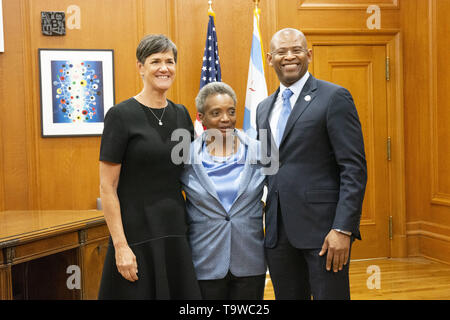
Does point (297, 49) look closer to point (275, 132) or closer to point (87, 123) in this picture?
point (275, 132)

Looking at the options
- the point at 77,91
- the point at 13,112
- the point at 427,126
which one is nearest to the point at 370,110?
the point at 427,126

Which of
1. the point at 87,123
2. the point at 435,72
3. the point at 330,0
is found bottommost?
the point at 87,123

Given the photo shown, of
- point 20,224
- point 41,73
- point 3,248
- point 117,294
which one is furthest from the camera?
point 41,73

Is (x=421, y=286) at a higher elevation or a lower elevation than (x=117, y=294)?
lower

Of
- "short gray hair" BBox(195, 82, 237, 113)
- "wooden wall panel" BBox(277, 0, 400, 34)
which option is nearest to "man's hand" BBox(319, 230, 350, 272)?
"short gray hair" BBox(195, 82, 237, 113)

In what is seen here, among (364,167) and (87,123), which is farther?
(87,123)

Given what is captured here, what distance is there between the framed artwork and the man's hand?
10.1 ft

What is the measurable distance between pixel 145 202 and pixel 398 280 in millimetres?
3015

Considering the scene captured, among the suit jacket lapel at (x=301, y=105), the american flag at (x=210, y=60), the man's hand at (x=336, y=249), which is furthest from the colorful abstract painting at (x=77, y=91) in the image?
the man's hand at (x=336, y=249)

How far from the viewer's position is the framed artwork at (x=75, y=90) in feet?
14.4

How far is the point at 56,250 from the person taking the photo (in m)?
3.00
